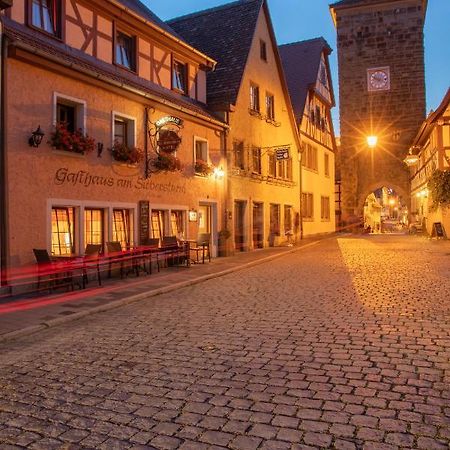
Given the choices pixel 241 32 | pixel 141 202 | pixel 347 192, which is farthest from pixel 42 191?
pixel 347 192

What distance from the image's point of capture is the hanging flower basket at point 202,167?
1778cm

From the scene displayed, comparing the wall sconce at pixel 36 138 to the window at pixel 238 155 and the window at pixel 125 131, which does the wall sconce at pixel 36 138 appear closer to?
the window at pixel 125 131

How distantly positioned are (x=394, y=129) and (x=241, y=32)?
22390mm

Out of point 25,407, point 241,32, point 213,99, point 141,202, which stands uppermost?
point 241,32

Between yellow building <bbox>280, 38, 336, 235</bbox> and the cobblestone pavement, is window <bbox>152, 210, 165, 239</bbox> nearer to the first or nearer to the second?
the cobblestone pavement

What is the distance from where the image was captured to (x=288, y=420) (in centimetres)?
385

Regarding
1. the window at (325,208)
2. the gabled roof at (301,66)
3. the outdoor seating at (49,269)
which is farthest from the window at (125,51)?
the window at (325,208)

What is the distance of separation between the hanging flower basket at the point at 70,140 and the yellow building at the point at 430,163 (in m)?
13.9

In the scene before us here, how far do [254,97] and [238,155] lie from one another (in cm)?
338

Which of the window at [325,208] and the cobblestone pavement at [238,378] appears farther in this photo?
the window at [325,208]

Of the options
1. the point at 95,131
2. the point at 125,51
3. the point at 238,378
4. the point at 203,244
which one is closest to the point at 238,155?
the point at 203,244

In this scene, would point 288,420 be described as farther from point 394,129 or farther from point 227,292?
point 394,129

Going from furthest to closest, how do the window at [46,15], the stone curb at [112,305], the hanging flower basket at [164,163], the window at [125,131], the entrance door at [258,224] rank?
the entrance door at [258,224], the hanging flower basket at [164,163], the window at [125,131], the window at [46,15], the stone curb at [112,305]

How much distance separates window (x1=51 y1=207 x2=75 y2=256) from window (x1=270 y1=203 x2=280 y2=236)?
46.7 feet
